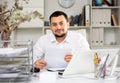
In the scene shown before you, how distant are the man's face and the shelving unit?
36.7 inches

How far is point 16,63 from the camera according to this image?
153cm

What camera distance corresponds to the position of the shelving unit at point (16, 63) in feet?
4.68

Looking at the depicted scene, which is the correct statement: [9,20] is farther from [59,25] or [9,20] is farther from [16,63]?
[59,25]

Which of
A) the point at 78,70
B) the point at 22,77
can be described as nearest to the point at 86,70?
the point at 78,70

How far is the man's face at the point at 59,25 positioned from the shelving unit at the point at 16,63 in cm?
93

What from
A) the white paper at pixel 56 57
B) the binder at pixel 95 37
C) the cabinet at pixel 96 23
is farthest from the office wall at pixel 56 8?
the white paper at pixel 56 57

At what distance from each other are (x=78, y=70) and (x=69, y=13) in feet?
8.34

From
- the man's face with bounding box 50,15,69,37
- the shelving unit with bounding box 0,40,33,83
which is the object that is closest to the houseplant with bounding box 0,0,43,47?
the shelving unit with bounding box 0,40,33,83

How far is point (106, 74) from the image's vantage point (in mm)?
1706

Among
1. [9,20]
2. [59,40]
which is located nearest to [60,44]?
[59,40]

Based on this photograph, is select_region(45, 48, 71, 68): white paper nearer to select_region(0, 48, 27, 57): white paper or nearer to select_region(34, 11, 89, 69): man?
select_region(34, 11, 89, 69): man

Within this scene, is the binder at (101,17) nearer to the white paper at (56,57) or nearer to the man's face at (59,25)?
the man's face at (59,25)

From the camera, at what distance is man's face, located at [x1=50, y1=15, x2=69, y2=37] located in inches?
95.2

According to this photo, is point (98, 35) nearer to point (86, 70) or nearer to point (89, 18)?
point (89, 18)
